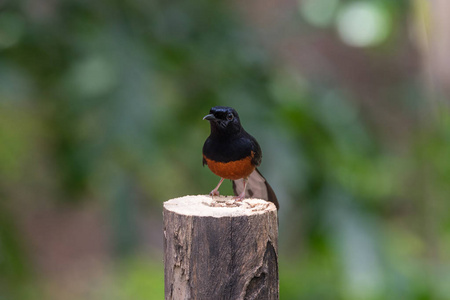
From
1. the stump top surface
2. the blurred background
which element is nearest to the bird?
the stump top surface

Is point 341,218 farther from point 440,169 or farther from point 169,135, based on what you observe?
point 440,169

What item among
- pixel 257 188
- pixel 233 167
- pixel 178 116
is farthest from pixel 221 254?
pixel 178 116

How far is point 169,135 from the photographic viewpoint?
3.20 metres

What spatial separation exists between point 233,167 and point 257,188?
0.79 ft

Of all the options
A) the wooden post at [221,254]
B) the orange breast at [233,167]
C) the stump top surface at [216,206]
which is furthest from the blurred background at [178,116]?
the wooden post at [221,254]

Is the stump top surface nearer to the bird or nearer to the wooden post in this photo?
the wooden post

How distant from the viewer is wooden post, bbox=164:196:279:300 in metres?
1.58

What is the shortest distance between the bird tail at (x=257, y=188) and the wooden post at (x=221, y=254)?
53 cm

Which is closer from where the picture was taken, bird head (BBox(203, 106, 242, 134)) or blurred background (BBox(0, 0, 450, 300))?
bird head (BBox(203, 106, 242, 134))

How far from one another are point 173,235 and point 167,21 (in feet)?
8.69

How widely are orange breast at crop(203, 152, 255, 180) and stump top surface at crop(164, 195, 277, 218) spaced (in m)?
0.12

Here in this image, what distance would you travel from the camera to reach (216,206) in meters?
1.80

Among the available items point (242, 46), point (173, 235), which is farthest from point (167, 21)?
point (173, 235)

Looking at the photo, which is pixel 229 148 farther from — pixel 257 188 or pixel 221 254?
pixel 221 254
